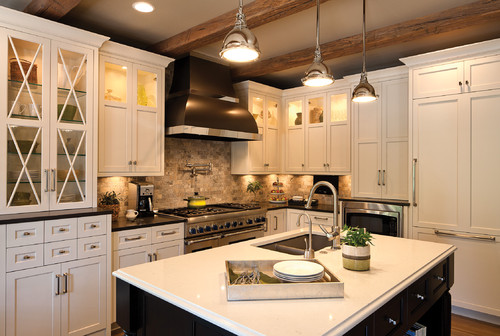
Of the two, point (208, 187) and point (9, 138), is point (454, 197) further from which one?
point (9, 138)

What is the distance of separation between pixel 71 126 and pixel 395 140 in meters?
3.49

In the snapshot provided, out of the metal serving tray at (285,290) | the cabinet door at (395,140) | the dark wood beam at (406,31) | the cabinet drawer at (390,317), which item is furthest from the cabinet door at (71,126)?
the cabinet door at (395,140)

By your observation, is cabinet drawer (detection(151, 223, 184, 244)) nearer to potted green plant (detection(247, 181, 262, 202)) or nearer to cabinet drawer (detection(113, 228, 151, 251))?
cabinet drawer (detection(113, 228, 151, 251))

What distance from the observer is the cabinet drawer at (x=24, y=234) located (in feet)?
7.72

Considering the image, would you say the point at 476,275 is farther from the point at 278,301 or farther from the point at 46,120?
the point at 46,120

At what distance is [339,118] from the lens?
4535 mm

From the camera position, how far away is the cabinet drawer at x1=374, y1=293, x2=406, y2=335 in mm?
1380

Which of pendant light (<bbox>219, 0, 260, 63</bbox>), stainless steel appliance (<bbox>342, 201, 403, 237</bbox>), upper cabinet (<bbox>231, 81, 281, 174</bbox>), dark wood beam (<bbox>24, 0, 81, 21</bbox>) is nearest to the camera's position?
pendant light (<bbox>219, 0, 260, 63</bbox>)

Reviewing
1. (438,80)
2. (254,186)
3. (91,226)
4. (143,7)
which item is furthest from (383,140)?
(91,226)

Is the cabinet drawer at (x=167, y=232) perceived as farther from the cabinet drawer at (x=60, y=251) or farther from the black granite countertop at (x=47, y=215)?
the cabinet drawer at (x=60, y=251)

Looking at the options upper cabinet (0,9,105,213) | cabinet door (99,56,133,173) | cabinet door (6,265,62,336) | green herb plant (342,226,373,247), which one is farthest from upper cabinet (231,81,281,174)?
green herb plant (342,226,373,247)

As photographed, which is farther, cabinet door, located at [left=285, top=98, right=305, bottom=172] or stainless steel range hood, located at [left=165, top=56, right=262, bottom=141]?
cabinet door, located at [left=285, top=98, right=305, bottom=172]

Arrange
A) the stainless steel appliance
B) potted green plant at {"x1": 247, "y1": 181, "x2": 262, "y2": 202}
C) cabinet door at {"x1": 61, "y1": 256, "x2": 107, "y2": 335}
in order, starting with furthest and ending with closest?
1. potted green plant at {"x1": 247, "y1": 181, "x2": 262, "y2": 202}
2. the stainless steel appliance
3. cabinet door at {"x1": 61, "y1": 256, "x2": 107, "y2": 335}

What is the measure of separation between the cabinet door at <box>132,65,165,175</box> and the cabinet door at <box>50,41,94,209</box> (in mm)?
504
